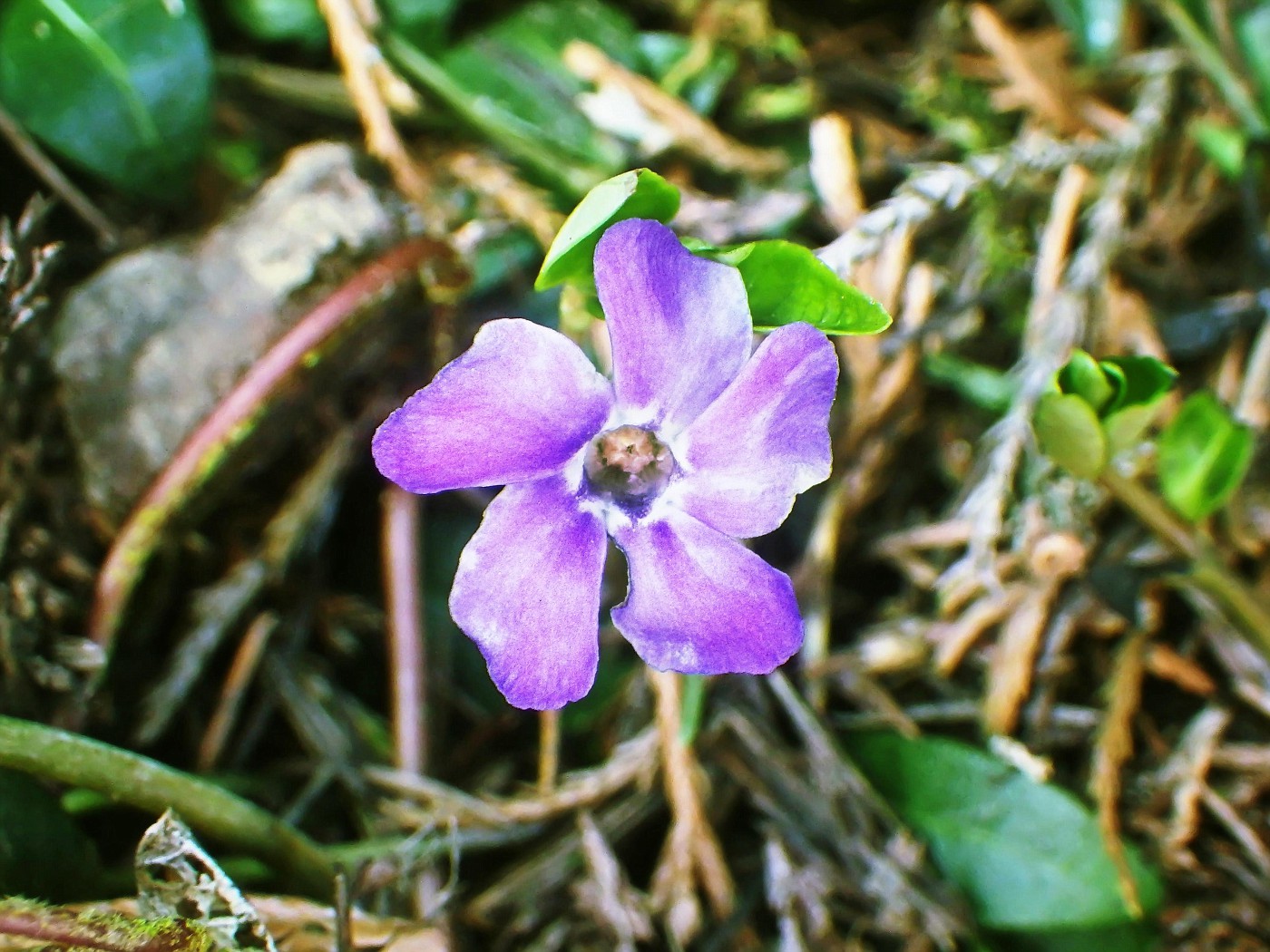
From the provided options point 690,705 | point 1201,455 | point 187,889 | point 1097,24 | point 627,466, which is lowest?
point 690,705

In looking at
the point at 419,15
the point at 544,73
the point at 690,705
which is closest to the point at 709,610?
the point at 690,705

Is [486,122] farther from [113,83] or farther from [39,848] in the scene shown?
[39,848]

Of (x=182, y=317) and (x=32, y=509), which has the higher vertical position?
(x=182, y=317)

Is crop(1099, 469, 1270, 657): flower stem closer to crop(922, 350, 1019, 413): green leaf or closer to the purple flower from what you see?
crop(922, 350, 1019, 413): green leaf

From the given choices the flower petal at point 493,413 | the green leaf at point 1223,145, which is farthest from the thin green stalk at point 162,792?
the green leaf at point 1223,145

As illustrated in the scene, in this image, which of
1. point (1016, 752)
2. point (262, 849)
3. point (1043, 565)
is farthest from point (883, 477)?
point (262, 849)
